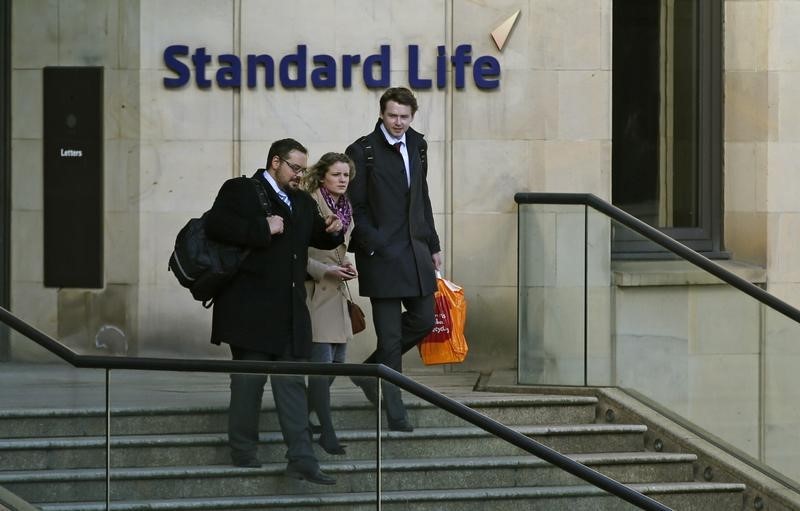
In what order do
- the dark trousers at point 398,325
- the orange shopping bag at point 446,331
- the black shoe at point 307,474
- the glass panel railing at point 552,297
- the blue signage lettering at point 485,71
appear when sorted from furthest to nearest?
the blue signage lettering at point 485,71 < the glass panel railing at point 552,297 < the orange shopping bag at point 446,331 < the dark trousers at point 398,325 < the black shoe at point 307,474

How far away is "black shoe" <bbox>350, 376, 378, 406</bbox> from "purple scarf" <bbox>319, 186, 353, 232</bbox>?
1.38m

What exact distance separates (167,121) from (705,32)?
13.9 ft

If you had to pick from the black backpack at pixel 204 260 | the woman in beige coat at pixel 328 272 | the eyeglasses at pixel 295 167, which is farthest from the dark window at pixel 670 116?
the black backpack at pixel 204 260

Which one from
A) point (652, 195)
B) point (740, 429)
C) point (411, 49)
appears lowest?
point (740, 429)

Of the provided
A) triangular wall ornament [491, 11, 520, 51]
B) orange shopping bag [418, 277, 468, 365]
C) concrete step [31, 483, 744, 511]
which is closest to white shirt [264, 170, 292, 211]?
concrete step [31, 483, 744, 511]

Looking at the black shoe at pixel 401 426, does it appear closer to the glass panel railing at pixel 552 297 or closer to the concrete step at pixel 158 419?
the concrete step at pixel 158 419

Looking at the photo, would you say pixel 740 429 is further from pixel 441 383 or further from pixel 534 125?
pixel 534 125

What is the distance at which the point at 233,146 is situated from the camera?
12.0 meters

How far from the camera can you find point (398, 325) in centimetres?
982

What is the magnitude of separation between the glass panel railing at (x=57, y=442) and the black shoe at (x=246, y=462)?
24.9 inches

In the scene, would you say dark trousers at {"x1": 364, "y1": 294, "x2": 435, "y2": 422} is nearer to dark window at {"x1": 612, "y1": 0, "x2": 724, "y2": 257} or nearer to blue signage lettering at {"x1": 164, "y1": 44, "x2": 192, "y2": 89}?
blue signage lettering at {"x1": 164, "y1": 44, "x2": 192, "y2": 89}

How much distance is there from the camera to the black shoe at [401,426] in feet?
27.0

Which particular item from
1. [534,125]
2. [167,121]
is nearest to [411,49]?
[534,125]

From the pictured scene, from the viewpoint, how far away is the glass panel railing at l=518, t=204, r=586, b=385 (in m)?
10.8
